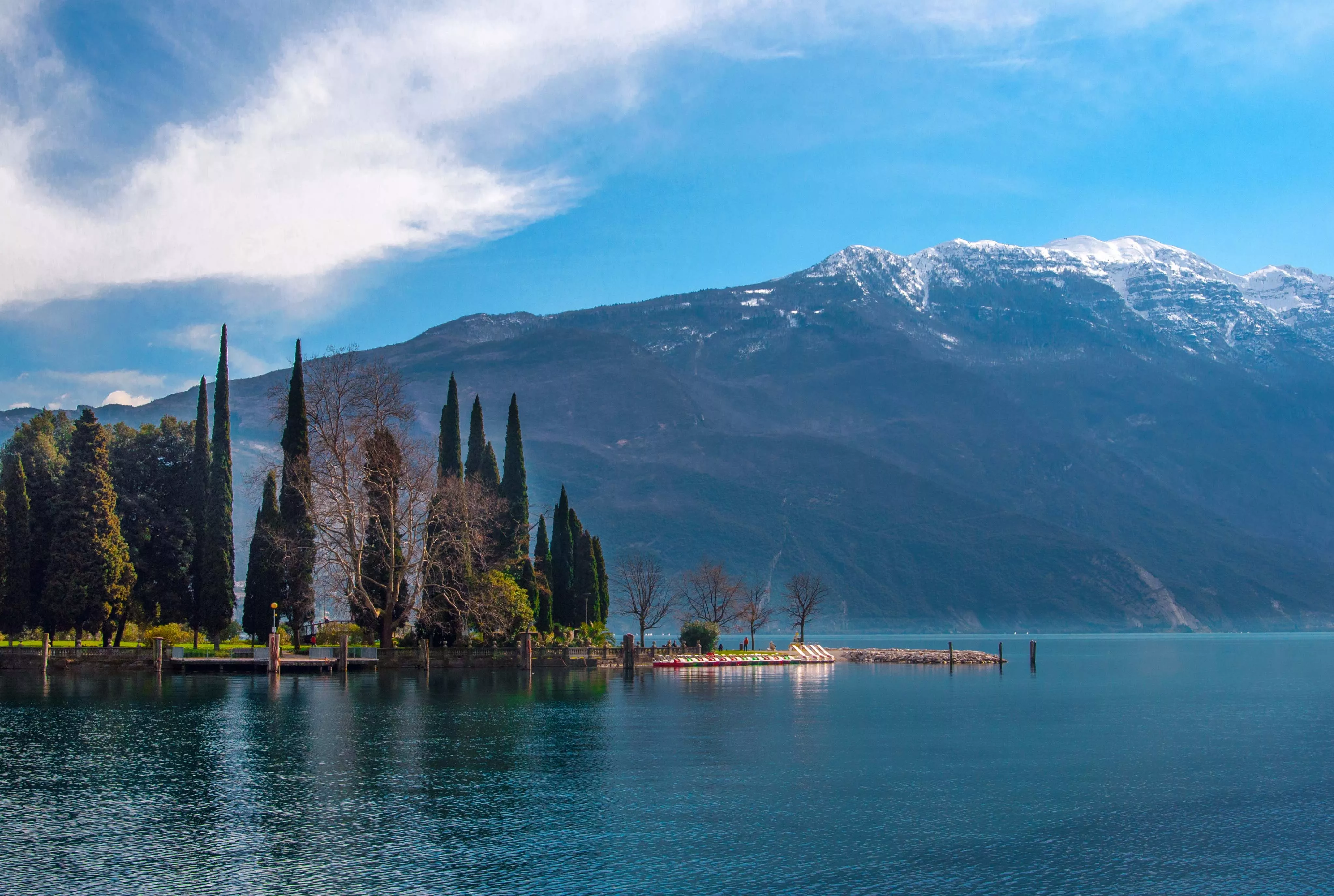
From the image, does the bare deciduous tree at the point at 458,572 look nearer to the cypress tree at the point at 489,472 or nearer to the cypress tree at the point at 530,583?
the cypress tree at the point at 530,583

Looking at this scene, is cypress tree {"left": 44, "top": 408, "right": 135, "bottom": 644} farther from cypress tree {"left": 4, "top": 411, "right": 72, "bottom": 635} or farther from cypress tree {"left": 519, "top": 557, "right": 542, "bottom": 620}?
cypress tree {"left": 519, "top": 557, "right": 542, "bottom": 620}

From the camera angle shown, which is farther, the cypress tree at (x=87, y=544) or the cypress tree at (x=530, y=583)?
the cypress tree at (x=530, y=583)

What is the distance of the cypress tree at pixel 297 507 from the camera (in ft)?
233

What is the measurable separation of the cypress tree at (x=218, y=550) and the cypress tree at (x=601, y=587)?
1114 inches

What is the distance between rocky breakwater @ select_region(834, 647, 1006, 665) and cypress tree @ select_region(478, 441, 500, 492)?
4752cm

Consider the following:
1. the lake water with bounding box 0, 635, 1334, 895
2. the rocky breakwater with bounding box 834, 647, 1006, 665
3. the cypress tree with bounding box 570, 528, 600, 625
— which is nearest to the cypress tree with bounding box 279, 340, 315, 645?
the lake water with bounding box 0, 635, 1334, 895

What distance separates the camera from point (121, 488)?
3332 inches

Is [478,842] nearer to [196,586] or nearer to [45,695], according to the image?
[45,695]

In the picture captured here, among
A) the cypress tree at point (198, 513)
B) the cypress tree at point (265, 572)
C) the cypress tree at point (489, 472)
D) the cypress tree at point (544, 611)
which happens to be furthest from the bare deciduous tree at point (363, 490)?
the cypress tree at point (544, 611)

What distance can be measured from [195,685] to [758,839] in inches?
1769

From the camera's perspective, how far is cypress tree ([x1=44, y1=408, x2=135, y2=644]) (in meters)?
69.5

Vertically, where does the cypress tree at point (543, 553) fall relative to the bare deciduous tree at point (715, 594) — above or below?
above

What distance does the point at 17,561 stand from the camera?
7094 centimetres

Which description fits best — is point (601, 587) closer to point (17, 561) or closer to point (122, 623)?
point (122, 623)
